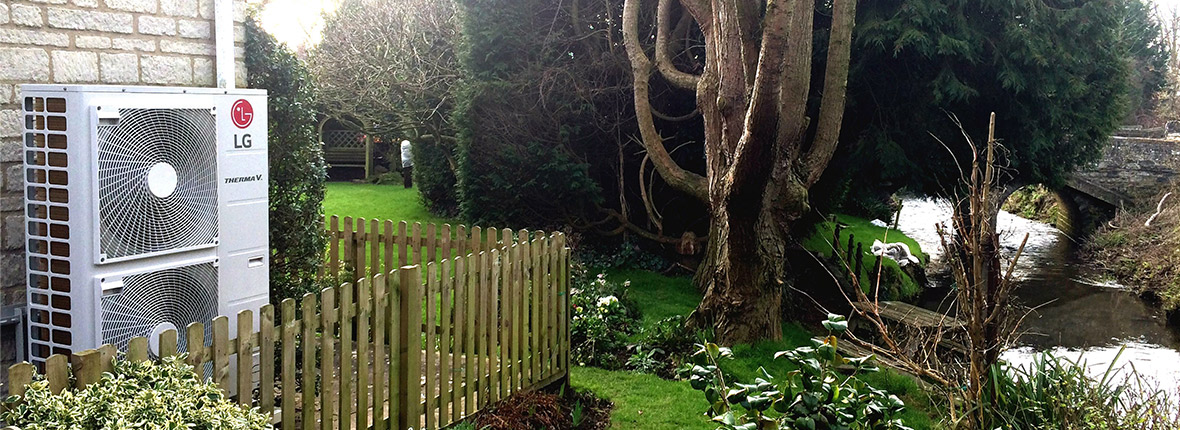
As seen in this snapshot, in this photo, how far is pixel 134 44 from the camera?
538cm

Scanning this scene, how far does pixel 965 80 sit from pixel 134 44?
10079mm

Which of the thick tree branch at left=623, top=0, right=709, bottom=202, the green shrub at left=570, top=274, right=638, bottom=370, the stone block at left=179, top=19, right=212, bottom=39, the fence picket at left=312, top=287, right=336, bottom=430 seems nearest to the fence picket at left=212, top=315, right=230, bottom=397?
the fence picket at left=312, top=287, right=336, bottom=430

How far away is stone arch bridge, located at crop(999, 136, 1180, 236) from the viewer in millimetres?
22547

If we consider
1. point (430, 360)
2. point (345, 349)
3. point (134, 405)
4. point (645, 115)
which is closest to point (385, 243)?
point (430, 360)

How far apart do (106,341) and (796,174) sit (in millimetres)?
6682

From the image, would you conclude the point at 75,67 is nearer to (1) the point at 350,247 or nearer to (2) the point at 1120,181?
(1) the point at 350,247

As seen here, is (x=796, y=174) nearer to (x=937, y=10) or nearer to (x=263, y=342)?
(x=937, y=10)

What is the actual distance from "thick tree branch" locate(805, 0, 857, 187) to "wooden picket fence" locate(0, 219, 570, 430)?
13.0 ft

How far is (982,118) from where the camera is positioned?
42.1 feet

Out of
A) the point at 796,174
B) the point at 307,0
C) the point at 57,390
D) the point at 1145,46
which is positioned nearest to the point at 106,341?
the point at 57,390

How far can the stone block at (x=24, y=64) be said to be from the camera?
4785 mm

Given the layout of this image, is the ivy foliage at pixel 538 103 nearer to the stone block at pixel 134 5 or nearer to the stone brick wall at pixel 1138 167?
the stone block at pixel 134 5

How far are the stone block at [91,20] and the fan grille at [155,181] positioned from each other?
2.82 ft

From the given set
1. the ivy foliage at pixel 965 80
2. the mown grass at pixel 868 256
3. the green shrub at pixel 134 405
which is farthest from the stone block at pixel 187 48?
the mown grass at pixel 868 256
